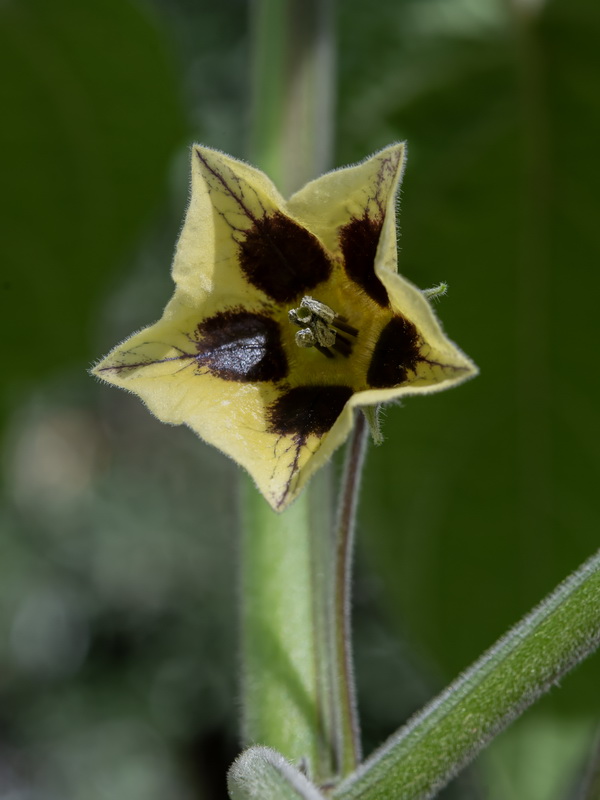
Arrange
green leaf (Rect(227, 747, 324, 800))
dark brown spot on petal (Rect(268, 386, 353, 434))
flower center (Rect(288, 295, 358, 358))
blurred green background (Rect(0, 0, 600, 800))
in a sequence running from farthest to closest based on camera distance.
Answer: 1. blurred green background (Rect(0, 0, 600, 800))
2. flower center (Rect(288, 295, 358, 358))
3. dark brown spot on petal (Rect(268, 386, 353, 434))
4. green leaf (Rect(227, 747, 324, 800))

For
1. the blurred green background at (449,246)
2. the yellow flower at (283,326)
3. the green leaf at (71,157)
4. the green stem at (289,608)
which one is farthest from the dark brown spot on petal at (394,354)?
the green leaf at (71,157)

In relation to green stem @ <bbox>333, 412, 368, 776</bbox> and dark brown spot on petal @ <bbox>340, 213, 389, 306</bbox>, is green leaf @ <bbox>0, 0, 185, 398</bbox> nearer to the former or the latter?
dark brown spot on petal @ <bbox>340, 213, 389, 306</bbox>

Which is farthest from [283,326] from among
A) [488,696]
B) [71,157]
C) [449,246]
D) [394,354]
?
[71,157]

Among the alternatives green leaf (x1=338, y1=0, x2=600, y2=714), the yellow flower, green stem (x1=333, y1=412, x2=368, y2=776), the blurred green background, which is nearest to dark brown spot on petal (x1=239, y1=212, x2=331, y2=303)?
the yellow flower

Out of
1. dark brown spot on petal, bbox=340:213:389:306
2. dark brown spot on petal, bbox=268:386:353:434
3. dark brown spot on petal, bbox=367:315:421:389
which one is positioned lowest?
dark brown spot on petal, bbox=268:386:353:434

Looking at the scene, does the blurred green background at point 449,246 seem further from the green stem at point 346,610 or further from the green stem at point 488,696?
the green stem at point 488,696

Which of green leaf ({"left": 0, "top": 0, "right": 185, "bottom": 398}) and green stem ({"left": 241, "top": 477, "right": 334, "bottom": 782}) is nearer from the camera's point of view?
green stem ({"left": 241, "top": 477, "right": 334, "bottom": 782})
